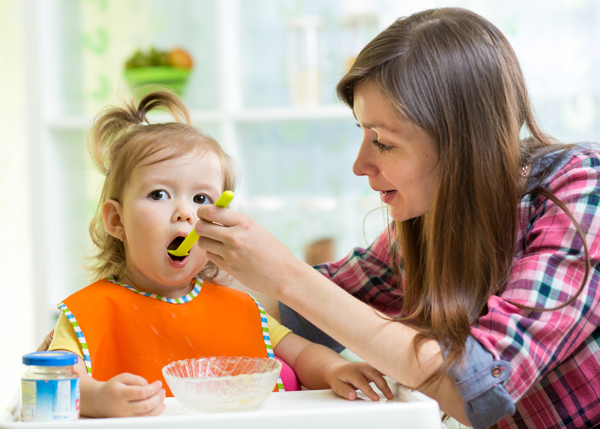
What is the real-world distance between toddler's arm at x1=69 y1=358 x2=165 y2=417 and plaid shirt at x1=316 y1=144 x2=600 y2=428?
389mm

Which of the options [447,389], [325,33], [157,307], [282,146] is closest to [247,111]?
[282,146]

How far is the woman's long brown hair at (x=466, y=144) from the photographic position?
0.94 meters

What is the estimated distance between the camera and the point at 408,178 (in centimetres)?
102

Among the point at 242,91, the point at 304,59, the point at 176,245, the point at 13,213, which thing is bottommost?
the point at 13,213

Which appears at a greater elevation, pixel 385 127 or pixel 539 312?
pixel 385 127

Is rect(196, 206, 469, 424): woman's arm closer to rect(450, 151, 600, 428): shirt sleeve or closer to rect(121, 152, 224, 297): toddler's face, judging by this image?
rect(450, 151, 600, 428): shirt sleeve

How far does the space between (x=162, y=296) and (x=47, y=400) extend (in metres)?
0.39

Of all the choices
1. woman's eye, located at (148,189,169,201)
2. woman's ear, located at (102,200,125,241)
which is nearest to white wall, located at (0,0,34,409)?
woman's ear, located at (102,200,125,241)

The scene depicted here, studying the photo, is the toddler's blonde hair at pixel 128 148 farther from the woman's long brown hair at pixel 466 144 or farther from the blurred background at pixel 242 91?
the blurred background at pixel 242 91

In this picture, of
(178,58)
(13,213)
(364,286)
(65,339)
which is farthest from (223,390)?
(13,213)

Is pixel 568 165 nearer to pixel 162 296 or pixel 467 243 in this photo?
pixel 467 243

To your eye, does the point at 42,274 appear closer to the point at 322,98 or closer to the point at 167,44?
the point at 167,44

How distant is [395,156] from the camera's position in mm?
1019

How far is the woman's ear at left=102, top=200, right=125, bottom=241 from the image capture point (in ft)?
3.53
